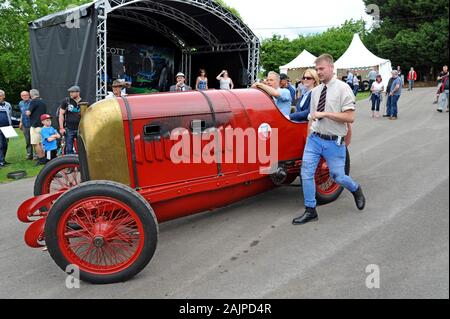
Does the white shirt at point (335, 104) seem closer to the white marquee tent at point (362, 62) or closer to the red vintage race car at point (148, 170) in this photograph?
the red vintage race car at point (148, 170)

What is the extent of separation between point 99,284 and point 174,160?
120 centimetres

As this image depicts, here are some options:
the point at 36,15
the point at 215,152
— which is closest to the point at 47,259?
the point at 215,152

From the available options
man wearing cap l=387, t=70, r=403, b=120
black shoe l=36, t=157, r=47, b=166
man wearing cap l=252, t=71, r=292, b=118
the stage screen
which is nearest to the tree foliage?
the stage screen

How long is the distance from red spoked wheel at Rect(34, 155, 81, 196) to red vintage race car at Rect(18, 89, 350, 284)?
0.01 m

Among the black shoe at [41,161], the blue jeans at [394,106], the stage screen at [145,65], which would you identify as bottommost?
the black shoe at [41,161]

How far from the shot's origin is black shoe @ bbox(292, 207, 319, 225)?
4152mm

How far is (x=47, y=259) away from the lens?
377 cm

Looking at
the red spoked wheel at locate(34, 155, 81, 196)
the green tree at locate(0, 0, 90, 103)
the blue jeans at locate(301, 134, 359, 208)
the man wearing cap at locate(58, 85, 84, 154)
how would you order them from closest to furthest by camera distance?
the blue jeans at locate(301, 134, 359, 208) < the red spoked wheel at locate(34, 155, 81, 196) < the man wearing cap at locate(58, 85, 84, 154) < the green tree at locate(0, 0, 90, 103)

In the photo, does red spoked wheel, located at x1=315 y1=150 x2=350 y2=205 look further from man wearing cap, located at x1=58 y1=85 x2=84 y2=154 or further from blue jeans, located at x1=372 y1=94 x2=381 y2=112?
blue jeans, located at x1=372 y1=94 x2=381 y2=112

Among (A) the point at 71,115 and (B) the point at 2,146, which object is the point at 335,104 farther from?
(B) the point at 2,146

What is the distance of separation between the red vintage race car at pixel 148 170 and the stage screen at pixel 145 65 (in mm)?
14131

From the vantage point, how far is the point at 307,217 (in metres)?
4.17

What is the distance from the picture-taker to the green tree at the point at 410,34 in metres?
26.2

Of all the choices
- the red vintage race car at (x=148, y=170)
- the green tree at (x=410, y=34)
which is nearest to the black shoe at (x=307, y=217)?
the red vintage race car at (x=148, y=170)
